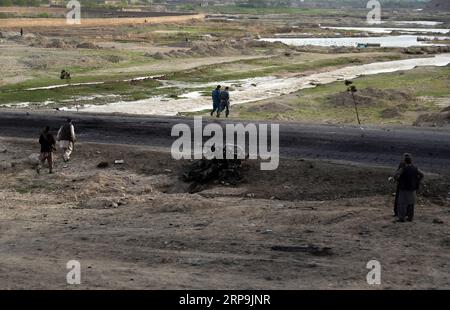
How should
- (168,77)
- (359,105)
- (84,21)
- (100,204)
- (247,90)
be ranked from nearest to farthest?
(100,204), (359,105), (247,90), (168,77), (84,21)

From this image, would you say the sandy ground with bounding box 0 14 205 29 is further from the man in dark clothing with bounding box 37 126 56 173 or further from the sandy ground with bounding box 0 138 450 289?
the sandy ground with bounding box 0 138 450 289

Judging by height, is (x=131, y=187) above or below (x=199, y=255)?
above

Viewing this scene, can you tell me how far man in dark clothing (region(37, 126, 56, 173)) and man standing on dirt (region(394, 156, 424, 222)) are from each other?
11.9 metres

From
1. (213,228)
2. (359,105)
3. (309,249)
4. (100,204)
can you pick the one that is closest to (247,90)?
(359,105)

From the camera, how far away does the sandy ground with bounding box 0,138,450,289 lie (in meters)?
13.9

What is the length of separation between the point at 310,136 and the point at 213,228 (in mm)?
10945

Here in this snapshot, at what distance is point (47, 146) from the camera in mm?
23703

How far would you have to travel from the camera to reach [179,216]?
18656 mm

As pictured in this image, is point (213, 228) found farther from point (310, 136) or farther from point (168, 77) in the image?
point (168, 77)

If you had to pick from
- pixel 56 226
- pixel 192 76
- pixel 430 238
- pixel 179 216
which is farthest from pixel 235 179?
pixel 192 76

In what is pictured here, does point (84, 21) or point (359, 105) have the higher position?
point (84, 21)

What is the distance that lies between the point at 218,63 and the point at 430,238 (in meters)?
50.9

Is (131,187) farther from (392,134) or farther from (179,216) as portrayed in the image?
(392,134)

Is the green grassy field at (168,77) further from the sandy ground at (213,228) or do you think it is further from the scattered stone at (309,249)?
the scattered stone at (309,249)
